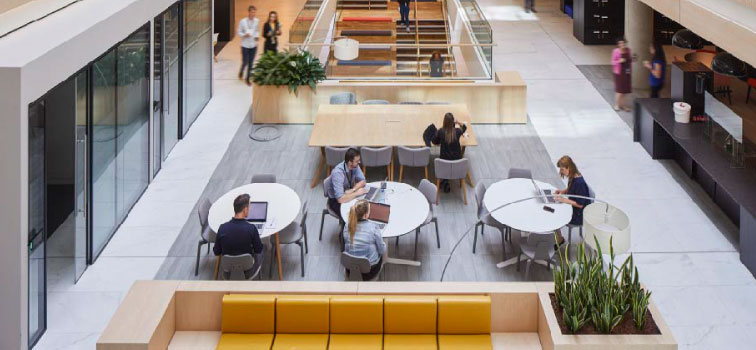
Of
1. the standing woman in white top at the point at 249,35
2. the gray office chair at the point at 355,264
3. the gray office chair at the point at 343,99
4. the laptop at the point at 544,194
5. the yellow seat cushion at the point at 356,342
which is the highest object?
the standing woman in white top at the point at 249,35

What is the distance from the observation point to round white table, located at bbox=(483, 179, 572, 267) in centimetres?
854

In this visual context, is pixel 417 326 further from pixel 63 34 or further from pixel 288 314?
pixel 63 34

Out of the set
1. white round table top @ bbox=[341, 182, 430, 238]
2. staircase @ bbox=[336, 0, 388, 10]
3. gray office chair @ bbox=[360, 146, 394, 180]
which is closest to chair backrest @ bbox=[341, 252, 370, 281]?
white round table top @ bbox=[341, 182, 430, 238]

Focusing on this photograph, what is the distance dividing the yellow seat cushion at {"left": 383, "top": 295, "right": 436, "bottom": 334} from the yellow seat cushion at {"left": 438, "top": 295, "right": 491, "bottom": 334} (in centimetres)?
9

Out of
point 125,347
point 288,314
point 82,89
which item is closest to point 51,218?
point 82,89

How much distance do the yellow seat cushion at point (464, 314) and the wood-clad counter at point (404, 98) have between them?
7.43m

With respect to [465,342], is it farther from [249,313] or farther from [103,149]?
[103,149]

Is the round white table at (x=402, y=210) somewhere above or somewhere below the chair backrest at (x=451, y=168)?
below

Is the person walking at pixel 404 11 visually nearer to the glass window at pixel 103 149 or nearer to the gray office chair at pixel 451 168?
the gray office chair at pixel 451 168

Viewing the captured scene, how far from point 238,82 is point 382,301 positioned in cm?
1090

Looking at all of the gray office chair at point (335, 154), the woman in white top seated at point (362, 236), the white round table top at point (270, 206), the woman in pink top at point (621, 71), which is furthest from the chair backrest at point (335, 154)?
the woman in pink top at point (621, 71)

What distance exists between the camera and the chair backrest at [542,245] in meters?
8.34

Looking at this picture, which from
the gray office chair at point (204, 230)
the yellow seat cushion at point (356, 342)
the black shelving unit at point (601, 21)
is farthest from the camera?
the black shelving unit at point (601, 21)

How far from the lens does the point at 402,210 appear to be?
8.88m
